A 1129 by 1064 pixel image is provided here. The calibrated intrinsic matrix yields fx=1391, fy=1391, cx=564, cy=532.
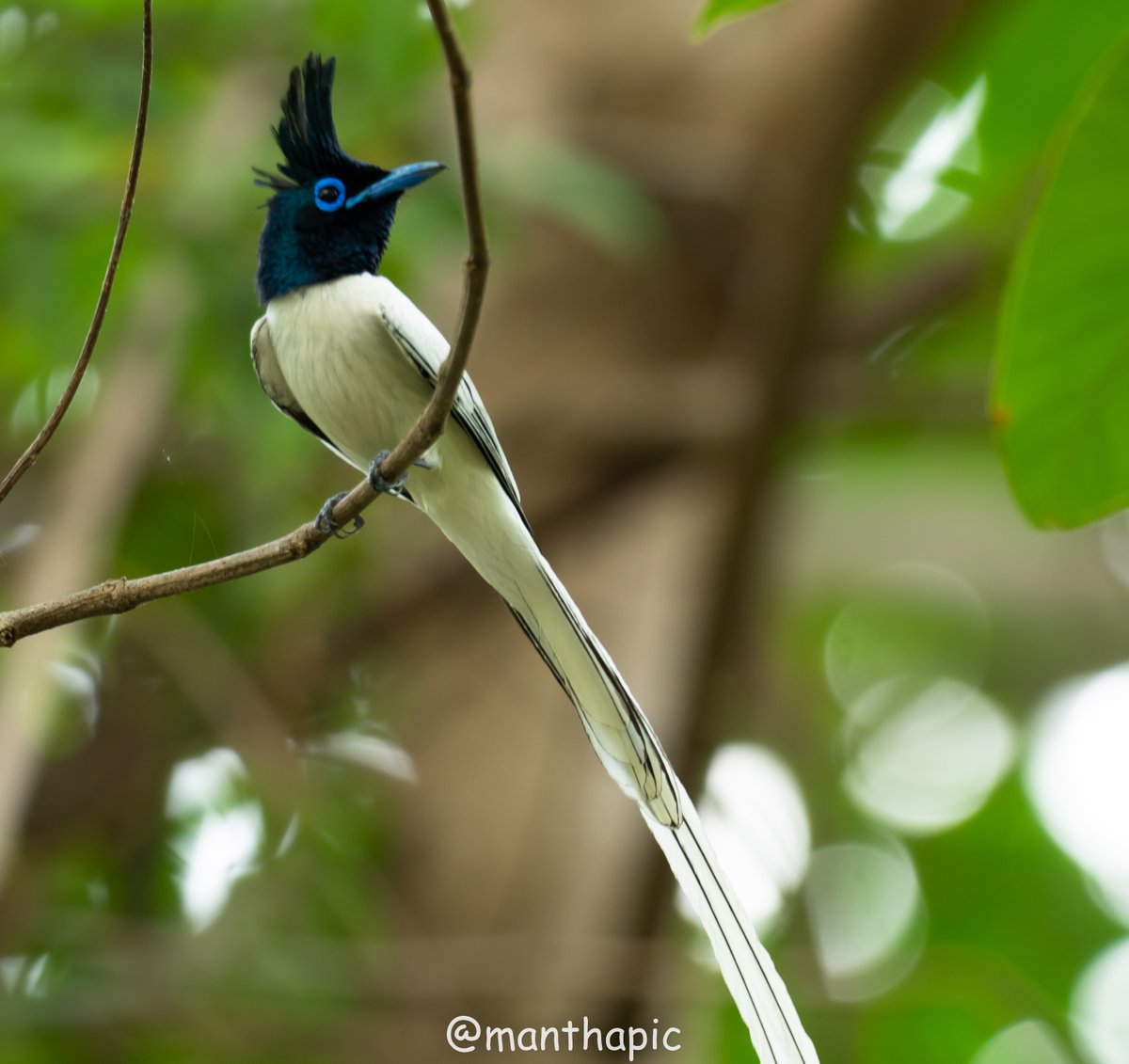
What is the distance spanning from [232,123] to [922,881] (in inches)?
140

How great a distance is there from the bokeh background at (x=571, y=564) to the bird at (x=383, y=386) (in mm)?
579

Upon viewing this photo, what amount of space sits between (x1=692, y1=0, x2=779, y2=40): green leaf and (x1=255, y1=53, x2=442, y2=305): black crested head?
0.29 m

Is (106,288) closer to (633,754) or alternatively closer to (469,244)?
(469,244)

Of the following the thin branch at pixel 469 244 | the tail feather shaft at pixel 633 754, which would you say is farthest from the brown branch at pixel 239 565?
the tail feather shaft at pixel 633 754

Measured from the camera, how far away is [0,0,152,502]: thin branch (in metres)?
1.14

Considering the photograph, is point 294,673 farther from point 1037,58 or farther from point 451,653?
point 1037,58

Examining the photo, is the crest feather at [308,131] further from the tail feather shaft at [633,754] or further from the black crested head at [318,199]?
the tail feather shaft at [633,754]

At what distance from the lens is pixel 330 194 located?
157cm

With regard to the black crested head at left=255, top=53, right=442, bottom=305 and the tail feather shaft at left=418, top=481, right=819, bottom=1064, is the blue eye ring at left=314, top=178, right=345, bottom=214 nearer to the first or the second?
the black crested head at left=255, top=53, right=442, bottom=305

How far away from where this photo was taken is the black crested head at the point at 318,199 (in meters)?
1.43

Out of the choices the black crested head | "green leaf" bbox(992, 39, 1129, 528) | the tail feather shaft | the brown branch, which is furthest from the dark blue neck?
"green leaf" bbox(992, 39, 1129, 528)

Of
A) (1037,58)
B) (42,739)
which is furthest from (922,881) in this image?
(1037,58)

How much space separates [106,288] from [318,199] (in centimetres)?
46

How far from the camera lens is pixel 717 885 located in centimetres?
132
